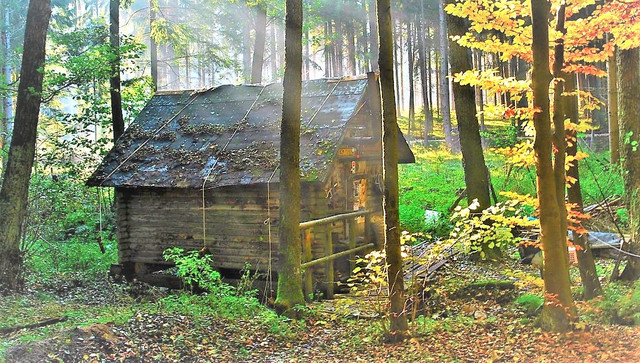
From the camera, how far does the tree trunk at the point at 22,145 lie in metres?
10.4

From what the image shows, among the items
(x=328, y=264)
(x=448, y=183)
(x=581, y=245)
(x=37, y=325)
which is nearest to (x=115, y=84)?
(x=328, y=264)

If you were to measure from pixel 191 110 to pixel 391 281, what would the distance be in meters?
9.40

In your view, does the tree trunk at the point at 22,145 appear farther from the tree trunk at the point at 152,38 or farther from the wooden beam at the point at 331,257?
the tree trunk at the point at 152,38

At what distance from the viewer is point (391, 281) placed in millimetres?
7500

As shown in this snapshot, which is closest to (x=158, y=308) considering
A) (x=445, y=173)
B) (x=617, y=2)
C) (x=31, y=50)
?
(x=31, y=50)

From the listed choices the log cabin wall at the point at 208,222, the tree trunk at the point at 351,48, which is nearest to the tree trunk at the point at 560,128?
the log cabin wall at the point at 208,222

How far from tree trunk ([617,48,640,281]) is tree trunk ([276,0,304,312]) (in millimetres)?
5051

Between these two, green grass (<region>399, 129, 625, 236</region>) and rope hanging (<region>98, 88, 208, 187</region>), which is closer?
rope hanging (<region>98, 88, 208, 187</region>)

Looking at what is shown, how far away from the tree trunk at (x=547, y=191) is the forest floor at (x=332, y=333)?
0.33 m

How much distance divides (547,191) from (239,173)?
7031 mm

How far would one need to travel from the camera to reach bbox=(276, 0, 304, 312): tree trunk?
8914 millimetres

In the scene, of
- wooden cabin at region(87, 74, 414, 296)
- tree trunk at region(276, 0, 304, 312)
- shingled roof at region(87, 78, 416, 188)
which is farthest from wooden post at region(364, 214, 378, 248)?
tree trunk at region(276, 0, 304, 312)

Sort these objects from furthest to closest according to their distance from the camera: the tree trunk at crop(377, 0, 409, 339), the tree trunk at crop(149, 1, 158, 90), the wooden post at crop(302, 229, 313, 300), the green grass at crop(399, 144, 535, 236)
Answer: the tree trunk at crop(149, 1, 158, 90) < the green grass at crop(399, 144, 535, 236) < the wooden post at crop(302, 229, 313, 300) < the tree trunk at crop(377, 0, 409, 339)

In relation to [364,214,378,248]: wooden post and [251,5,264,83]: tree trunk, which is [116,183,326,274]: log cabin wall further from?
[251,5,264,83]: tree trunk
